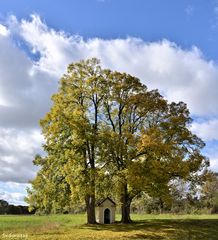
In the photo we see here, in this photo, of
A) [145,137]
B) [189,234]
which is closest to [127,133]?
[145,137]

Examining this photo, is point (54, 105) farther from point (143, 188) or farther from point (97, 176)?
point (143, 188)

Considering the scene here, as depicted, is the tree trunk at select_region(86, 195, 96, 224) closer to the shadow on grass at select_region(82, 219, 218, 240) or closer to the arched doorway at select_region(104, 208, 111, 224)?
the arched doorway at select_region(104, 208, 111, 224)

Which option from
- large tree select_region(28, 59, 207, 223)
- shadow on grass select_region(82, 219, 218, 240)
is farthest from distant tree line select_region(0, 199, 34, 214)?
shadow on grass select_region(82, 219, 218, 240)

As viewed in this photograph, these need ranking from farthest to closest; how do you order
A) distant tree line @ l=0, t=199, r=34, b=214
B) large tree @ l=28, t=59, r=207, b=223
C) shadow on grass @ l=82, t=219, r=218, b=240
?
1. distant tree line @ l=0, t=199, r=34, b=214
2. large tree @ l=28, t=59, r=207, b=223
3. shadow on grass @ l=82, t=219, r=218, b=240

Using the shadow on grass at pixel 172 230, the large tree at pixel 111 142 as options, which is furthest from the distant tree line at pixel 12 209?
the shadow on grass at pixel 172 230

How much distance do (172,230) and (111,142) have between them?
9301 mm

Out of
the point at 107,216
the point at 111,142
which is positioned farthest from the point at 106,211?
the point at 111,142

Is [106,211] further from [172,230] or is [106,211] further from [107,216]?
[172,230]

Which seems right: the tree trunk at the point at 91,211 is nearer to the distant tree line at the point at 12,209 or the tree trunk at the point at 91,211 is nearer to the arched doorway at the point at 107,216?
the arched doorway at the point at 107,216

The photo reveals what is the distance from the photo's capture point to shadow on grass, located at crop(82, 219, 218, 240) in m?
28.0

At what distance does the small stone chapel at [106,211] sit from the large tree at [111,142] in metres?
1.07

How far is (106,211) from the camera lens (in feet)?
122

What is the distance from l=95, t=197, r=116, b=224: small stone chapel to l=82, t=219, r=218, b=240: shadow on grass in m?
3.29

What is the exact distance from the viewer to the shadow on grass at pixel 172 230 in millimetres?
28016
